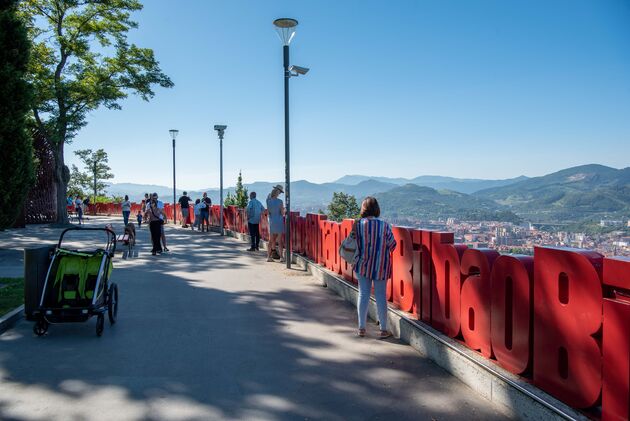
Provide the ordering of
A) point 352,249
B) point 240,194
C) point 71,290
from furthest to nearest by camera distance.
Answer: point 240,194 < point 352,249 < point 71,290

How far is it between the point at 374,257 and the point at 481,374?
7.02ft

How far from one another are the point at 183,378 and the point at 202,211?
20391 mm

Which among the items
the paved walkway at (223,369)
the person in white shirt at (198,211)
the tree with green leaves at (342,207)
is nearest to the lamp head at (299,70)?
the paved walkway at (223,369)

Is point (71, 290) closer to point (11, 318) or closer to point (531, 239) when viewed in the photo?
point (11, 318)

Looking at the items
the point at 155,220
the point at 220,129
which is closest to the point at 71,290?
the point at 155,220

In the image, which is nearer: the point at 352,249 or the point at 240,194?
the point at 352,249

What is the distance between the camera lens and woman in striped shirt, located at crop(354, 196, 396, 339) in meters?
6.07

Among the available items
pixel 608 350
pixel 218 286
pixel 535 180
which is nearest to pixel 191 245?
pixel 218 286

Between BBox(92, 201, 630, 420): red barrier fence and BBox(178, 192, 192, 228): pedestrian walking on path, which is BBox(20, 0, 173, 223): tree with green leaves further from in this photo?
BBox(92, 201, 630, 420): red barrier fence

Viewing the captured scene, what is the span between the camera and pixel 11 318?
257 inches

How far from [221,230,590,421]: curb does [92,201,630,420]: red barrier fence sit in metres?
0.13

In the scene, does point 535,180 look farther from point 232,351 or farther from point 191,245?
point 232,351

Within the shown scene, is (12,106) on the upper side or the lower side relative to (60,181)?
upper

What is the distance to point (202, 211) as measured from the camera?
24438mm
